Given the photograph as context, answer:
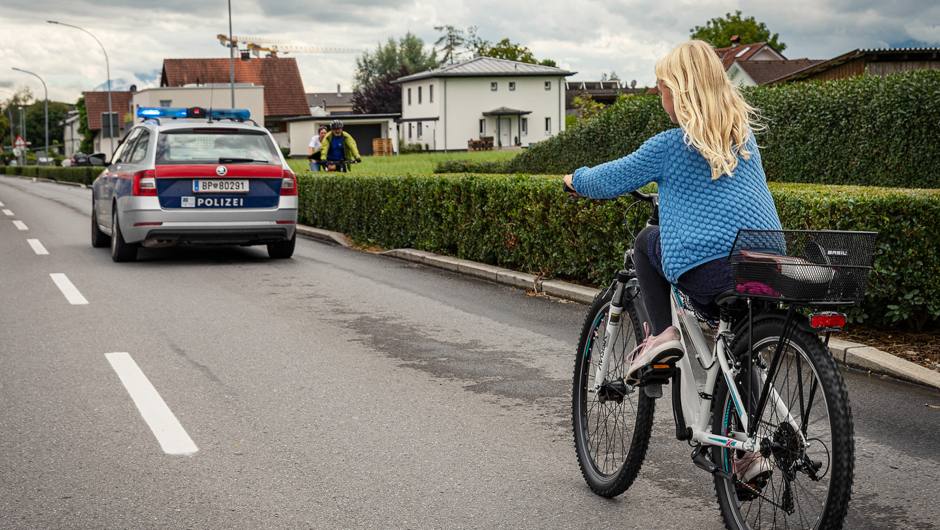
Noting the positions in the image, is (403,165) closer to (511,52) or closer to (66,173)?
(66,173)

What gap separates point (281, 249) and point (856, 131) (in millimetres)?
8757

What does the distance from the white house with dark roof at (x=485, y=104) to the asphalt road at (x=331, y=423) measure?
63.1 m

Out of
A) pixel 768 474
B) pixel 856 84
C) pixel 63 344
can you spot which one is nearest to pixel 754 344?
pixel 768 474

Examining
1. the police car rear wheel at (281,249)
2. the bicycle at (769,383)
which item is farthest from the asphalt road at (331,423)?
the police car rear wheel at (281,249)

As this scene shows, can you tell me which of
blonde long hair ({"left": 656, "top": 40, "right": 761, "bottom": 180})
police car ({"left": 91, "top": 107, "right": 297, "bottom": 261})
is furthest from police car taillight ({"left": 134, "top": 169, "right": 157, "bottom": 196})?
blonde long hair ({"left": 656, "top": 40, "right": 761, "bottom": 180})

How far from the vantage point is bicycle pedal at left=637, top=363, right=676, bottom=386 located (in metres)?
3.40

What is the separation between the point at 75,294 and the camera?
9297 millimetres

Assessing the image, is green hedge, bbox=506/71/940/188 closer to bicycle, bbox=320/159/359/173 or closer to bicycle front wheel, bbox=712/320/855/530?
bicycle, bbox=320/159/359/173

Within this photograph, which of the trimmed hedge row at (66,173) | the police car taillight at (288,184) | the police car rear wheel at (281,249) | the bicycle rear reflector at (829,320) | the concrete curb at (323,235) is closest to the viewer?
the bicycle rear reflector at (829,320)

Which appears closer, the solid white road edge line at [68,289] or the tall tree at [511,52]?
the solid white road edge line at [68,289]

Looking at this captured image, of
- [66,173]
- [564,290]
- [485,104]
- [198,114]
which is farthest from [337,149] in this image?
[485,104]

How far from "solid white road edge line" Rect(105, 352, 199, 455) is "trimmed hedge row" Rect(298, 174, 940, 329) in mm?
4392

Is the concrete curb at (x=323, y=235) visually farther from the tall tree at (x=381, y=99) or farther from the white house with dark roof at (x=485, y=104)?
the tall tree at (x=381, y=99)

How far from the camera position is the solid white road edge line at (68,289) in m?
8.89
